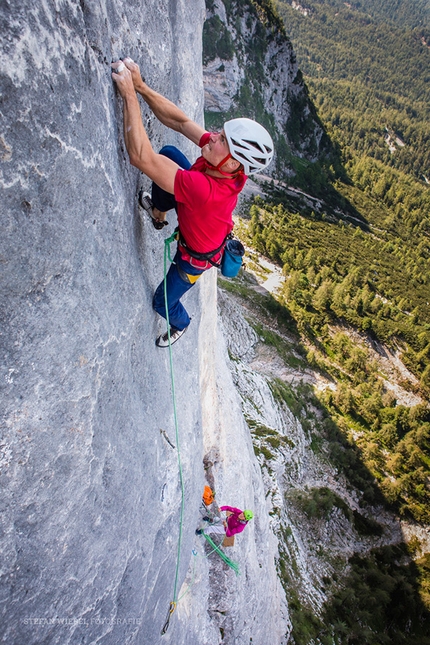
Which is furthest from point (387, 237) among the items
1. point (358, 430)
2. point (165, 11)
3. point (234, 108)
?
point (165, 11)

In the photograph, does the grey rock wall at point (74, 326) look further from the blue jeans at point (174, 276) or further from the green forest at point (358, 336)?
the green forest at point (358, 336)

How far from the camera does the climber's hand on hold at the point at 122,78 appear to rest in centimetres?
274

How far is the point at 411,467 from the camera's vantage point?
124ft

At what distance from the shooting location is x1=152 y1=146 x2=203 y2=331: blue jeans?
3555mm

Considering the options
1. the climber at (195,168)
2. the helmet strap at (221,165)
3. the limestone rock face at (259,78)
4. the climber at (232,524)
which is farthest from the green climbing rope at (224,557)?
the limestone rock face at (259,78)

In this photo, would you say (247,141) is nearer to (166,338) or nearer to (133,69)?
(133,69)

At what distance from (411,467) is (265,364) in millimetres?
21629

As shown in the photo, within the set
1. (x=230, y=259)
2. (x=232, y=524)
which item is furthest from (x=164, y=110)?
(x=232, y=524)

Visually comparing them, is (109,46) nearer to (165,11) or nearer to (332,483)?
(165,11)

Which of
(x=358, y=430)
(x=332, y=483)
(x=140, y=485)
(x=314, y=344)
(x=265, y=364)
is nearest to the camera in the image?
(x=140, y=485)

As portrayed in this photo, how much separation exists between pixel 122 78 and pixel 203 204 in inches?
42.4

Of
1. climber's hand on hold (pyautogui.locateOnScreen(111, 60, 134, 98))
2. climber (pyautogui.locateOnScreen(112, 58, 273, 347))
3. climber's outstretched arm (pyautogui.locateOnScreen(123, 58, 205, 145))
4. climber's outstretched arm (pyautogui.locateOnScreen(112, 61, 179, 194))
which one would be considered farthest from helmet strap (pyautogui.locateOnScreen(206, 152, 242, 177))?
climber's hand on hold (pyautogui.locateOnScreen(111, 60, 134, 98))

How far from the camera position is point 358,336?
2004 inches

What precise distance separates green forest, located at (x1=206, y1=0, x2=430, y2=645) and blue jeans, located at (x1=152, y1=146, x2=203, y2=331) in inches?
469
